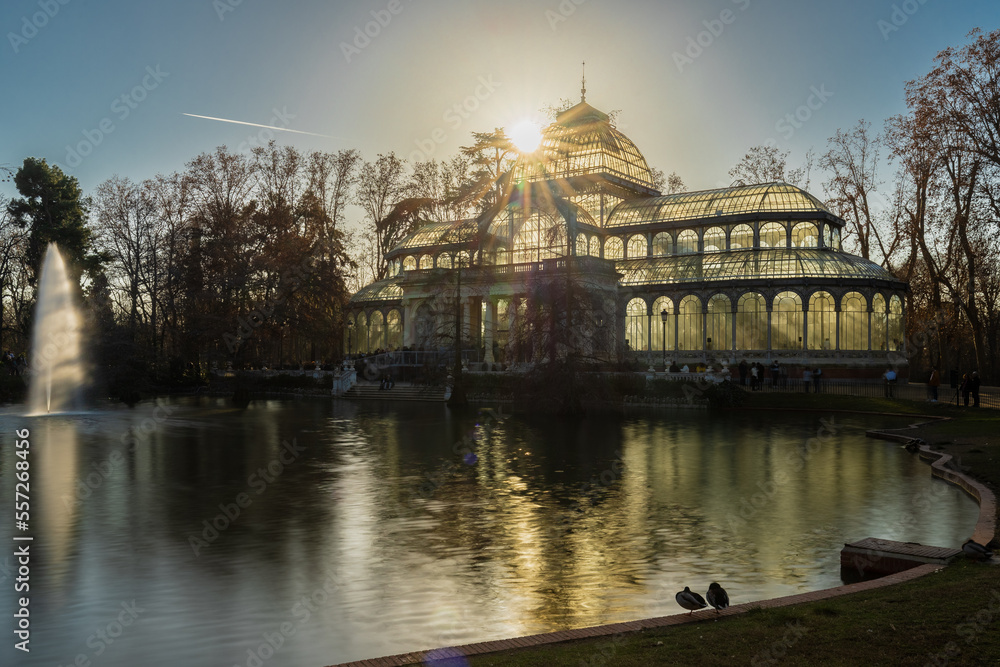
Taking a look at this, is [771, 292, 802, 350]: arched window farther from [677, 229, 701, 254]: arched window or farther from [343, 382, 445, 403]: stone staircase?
[343, 382, 445, 403]: stone staircase

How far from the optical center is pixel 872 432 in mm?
29016

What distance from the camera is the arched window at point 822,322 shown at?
184 feet

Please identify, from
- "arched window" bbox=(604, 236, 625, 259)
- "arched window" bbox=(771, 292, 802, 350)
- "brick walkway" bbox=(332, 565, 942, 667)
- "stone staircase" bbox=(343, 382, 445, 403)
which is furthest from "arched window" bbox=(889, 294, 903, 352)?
"brick walkway" bbox=(332, 565, 942, 667)

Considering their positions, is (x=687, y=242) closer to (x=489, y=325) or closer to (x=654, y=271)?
(x=654, y=271)

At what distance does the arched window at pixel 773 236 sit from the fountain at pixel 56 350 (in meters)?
47.6

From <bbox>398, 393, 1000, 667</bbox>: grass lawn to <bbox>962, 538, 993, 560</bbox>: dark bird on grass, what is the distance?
74 cm

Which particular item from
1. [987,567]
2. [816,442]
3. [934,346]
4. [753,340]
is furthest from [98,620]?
[934,346]

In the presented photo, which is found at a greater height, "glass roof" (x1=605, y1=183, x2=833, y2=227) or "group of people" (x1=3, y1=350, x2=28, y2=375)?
"glass roof" (x1=605, y1=183, x2=833, y2=227)

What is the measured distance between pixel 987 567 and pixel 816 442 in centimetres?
1723

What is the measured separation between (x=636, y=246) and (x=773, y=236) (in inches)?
436

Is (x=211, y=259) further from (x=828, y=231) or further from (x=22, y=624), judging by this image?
(x=22, y=624)

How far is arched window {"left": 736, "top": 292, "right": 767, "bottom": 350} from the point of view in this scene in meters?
57.4

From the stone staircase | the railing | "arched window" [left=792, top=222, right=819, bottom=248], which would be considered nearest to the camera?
the railing

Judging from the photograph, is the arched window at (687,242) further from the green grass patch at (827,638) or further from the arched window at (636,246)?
the green grass patch at (827,638)
